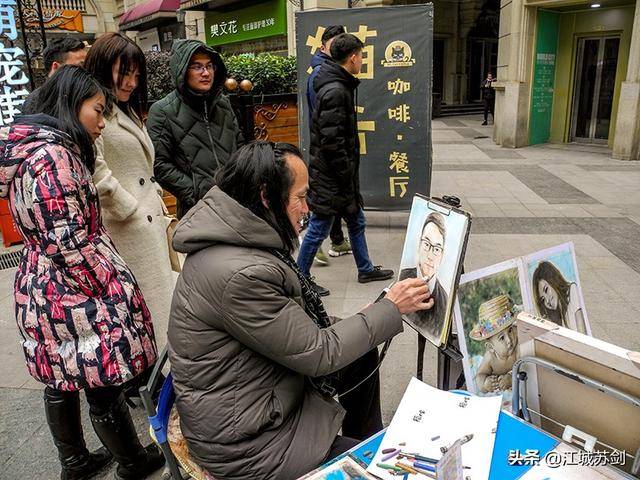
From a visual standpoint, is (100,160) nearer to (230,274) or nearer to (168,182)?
(168,182)

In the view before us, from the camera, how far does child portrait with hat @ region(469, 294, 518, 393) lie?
72.2 inches

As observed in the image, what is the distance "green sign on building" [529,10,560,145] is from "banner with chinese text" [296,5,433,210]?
7421 millimetres

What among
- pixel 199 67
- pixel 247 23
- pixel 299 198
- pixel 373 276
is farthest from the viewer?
pixel 247 23

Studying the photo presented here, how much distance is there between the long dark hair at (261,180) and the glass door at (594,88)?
11.9m

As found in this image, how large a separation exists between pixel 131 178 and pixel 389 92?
130 inches

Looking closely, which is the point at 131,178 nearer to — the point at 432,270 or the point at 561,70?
the point at 432,270

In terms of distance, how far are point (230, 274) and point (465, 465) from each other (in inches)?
32.2

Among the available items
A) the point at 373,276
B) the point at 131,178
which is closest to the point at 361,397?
the point at 131,178

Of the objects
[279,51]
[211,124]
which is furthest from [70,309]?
[279,51]

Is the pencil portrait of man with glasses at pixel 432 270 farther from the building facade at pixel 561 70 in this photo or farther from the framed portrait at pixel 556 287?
the building facade at pixel 561 70

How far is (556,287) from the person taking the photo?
196cm

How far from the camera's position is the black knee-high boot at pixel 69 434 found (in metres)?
2.21

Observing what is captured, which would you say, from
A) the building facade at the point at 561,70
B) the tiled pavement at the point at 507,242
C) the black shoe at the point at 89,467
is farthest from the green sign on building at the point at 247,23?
the black shoe at the point at 89,467

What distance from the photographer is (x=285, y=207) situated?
66.7 inches
